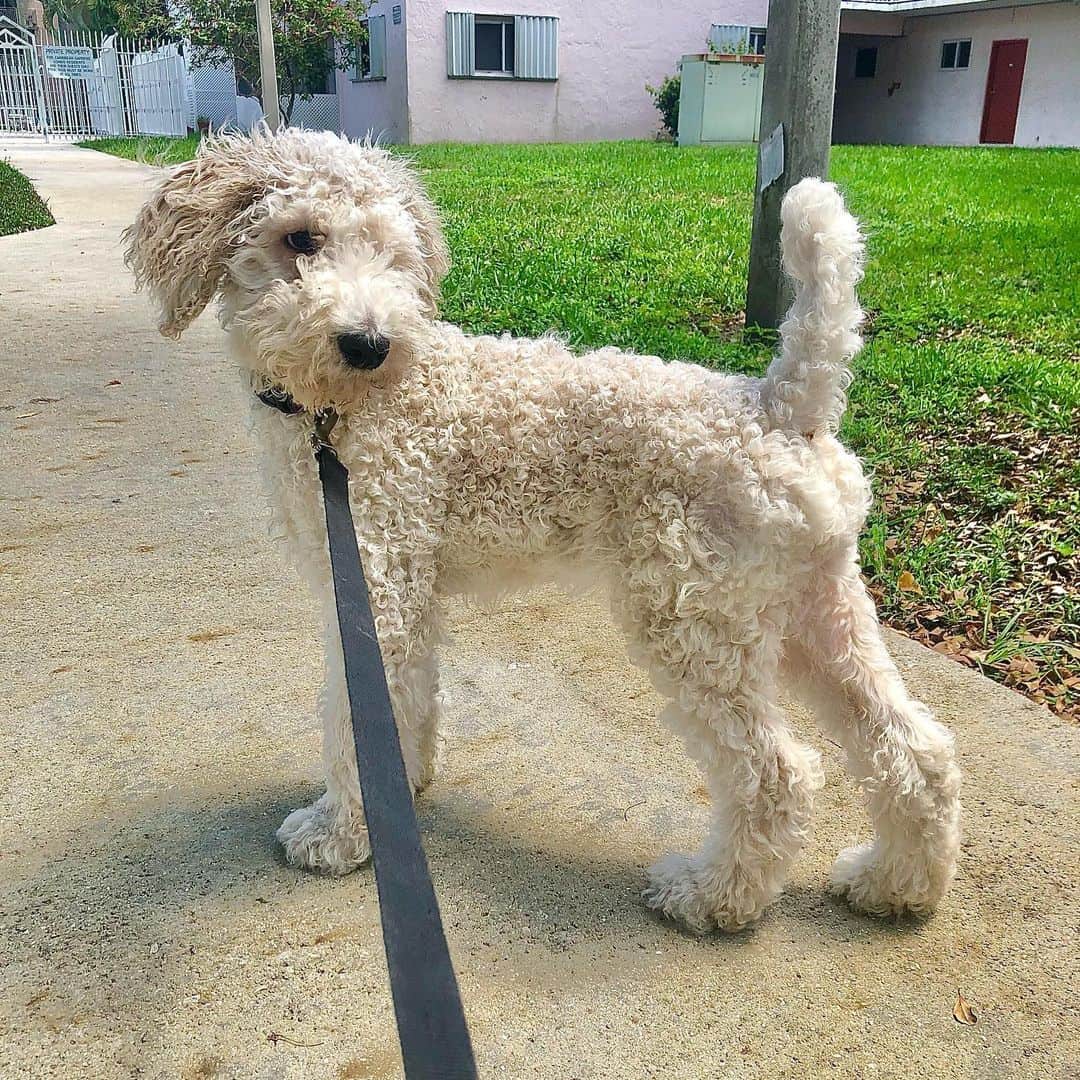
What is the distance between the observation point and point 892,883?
2553 mm

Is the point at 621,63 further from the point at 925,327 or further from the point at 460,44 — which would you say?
the point at 925,327

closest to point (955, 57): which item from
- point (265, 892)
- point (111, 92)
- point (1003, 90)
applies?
point (1003, 90)

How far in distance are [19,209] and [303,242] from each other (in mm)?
13318

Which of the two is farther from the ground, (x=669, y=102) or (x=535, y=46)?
(x=535, y=46)

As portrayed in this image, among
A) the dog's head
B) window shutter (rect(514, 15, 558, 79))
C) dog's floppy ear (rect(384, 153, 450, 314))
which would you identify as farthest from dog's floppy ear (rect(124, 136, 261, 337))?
window shutter (rect(514, 15, 558, 79))

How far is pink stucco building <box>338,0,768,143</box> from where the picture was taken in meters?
25.3

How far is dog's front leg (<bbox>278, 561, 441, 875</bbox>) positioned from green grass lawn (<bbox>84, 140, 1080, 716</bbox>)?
7.30 ft

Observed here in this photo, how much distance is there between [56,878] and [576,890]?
1.36 metres

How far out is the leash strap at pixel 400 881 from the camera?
1247 mm

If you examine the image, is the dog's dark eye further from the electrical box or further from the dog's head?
the electrical box

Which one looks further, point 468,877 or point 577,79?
point 577,79

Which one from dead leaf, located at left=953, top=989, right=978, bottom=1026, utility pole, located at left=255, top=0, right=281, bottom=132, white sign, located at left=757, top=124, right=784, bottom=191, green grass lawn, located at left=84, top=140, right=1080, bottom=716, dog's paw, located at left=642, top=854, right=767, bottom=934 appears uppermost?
utility pole, located at left=255, top=0, right=281, bottom=132

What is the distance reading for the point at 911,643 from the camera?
12.7ft

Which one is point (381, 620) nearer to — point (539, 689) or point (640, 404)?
point (640, 404)
